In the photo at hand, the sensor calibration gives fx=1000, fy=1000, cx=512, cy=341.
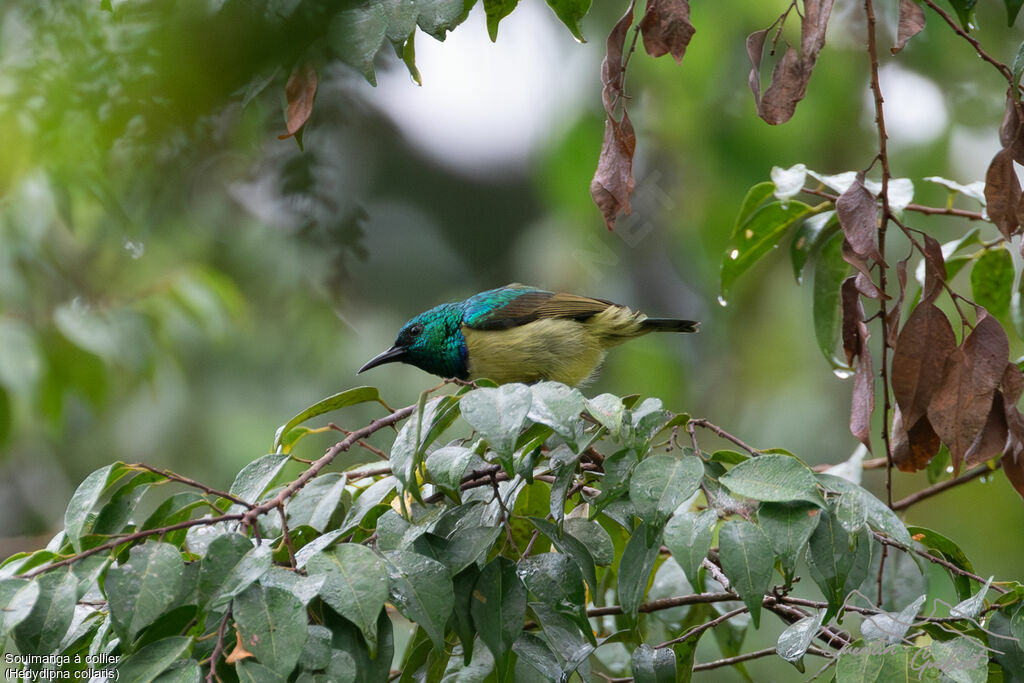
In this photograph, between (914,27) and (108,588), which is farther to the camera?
(914,27)

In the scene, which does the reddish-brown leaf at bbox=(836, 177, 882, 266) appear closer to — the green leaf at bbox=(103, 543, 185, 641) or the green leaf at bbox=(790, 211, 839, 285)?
the green leaf at bbox=(790, 211, 839, 285)

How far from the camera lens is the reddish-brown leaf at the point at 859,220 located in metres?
1.98

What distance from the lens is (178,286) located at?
4730mm

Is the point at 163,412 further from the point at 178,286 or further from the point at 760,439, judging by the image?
the point at 760,439

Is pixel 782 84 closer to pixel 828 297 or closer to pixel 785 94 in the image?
pixel 785 94

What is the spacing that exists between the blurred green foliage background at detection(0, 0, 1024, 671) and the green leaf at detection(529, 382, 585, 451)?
412 millimetres

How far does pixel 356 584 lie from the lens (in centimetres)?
151

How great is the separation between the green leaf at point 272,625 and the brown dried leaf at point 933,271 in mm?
1381

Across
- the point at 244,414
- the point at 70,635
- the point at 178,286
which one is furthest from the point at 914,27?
the point at 244,414

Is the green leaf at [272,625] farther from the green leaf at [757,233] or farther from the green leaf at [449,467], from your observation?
the green leaf at [757,233]

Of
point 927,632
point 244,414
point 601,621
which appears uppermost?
point 244,414

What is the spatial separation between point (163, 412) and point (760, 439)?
3717 millimetres

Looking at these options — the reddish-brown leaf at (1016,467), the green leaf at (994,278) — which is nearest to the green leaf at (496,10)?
the reddish-brown leaf at (1016,467)

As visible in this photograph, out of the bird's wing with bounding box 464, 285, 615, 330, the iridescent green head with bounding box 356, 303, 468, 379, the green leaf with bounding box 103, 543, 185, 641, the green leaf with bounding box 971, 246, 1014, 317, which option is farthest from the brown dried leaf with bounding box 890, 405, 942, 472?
the iridescent green head with bounding box 356, 303, 468, 379
